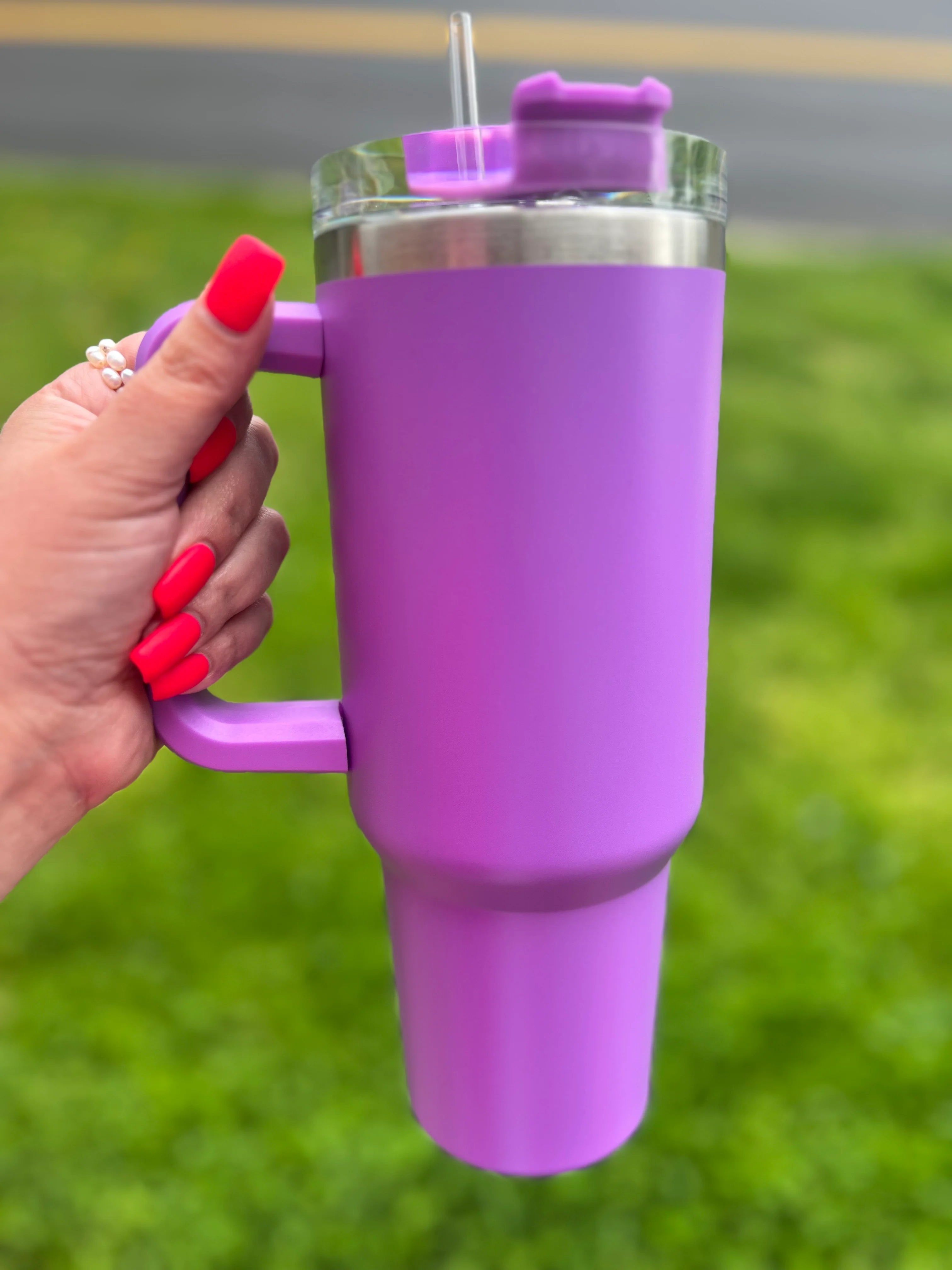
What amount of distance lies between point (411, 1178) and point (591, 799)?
86 centimetres

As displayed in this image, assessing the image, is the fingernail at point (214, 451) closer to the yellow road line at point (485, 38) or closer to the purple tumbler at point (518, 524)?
the purple tumbler at point (518, 524)

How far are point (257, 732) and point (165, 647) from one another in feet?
0.24

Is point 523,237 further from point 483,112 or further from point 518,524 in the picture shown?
point 483,112

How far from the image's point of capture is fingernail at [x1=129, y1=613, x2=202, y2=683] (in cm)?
71

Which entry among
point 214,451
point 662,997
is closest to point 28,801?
point 214,451

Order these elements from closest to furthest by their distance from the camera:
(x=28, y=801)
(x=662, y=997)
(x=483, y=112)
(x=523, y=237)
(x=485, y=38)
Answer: (x=523, y=237)
(x=28, y=801)
(x=662, y=997)
(x=483, y=112)
(x=485, y=38)

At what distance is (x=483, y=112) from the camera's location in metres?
3.24

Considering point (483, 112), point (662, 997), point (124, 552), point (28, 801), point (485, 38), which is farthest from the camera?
point (485, 38)

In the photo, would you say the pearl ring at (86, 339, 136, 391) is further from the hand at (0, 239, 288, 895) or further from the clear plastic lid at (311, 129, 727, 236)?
the clear plastic lid at (311, 129, 727, 236)

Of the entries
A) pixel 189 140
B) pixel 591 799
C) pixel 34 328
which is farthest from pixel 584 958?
pixel 189 140

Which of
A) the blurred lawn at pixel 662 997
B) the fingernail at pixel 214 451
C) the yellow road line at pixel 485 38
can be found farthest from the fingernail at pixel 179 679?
the yellow road line at pixel 485 38

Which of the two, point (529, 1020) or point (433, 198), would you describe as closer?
point (433, 198)

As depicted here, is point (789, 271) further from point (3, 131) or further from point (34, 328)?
point (3, 131)

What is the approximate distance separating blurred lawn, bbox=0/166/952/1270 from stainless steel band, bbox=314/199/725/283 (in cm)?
108
